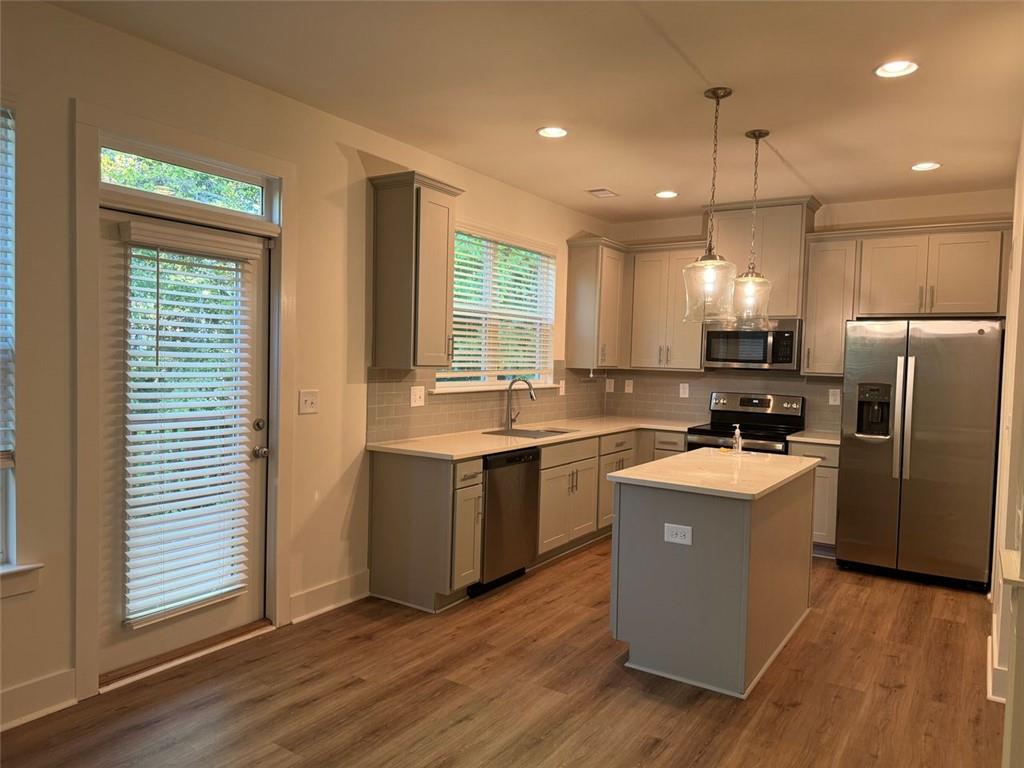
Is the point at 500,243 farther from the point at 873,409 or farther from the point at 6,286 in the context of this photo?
the point at 6,286

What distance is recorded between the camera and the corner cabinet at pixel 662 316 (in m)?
5.91

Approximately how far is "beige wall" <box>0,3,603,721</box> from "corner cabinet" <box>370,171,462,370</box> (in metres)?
0.11

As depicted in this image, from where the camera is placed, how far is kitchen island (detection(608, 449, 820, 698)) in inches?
115

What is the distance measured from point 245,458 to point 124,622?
856 mm

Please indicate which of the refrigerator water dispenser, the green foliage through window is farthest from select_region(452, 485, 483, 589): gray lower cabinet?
the refrigerator water dispenser

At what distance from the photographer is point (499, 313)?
513 centimetres

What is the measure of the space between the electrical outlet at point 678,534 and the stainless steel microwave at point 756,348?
2.63 m

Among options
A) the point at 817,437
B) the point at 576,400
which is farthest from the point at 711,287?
the point at 576,400

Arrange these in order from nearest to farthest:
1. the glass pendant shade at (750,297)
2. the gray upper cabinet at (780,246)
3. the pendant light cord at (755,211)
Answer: the glass pendant shade at (750,297)
the pendant light cord at (755,211)
the gray upper cabinet at (780,246)

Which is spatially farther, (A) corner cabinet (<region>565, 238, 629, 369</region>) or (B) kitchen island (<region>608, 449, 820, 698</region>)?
(A) corner cabinet (<region>565, 238, 629, 369</region>)

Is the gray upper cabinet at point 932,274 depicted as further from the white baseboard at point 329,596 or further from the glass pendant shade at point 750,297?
the white baseboard at point 329,596

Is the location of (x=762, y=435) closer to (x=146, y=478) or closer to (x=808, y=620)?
(x=808, y=620)

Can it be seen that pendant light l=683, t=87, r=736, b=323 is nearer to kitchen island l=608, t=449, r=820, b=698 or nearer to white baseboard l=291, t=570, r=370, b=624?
kitchen island l=608, t=449, r=820, b=698

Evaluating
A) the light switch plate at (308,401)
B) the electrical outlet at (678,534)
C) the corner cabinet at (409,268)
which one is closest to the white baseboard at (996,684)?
the electrical outlet at (678,534)
